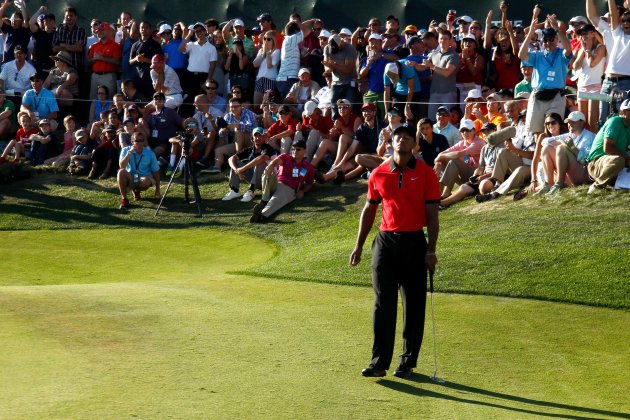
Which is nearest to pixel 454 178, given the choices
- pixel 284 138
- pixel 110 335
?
pixel 284 138

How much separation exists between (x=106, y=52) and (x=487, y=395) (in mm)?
17164

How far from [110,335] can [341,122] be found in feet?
35.9

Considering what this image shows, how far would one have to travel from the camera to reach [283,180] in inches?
787

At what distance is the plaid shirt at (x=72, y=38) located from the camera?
2452 cm

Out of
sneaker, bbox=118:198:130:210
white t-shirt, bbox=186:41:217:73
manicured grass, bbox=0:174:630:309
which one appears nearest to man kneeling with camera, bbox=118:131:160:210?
sneaker, bbox=118:198:130:210

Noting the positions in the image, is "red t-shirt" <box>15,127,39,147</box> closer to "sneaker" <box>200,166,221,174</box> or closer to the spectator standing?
the spectator standing

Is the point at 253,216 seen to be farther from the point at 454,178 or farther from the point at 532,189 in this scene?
the point at 532,189

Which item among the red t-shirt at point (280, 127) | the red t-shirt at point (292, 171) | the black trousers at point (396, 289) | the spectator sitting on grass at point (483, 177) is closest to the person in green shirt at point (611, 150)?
the spectator sitting on grass at point (483, 177)

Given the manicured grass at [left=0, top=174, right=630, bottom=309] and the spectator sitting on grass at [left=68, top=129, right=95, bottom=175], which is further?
the spectator sitting on grass at [left=68, top=129, right=95, bottom=175]

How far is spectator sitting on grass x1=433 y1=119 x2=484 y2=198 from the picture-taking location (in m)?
17.9

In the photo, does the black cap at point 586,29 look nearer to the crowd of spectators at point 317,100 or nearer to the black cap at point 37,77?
the crowd of spectators at point 317,100

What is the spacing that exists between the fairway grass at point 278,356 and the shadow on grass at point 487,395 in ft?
0.05

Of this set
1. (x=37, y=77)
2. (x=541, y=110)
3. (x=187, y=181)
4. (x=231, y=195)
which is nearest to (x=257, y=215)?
(x=231, y=195)

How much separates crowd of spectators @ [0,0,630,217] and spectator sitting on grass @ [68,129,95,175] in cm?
5
